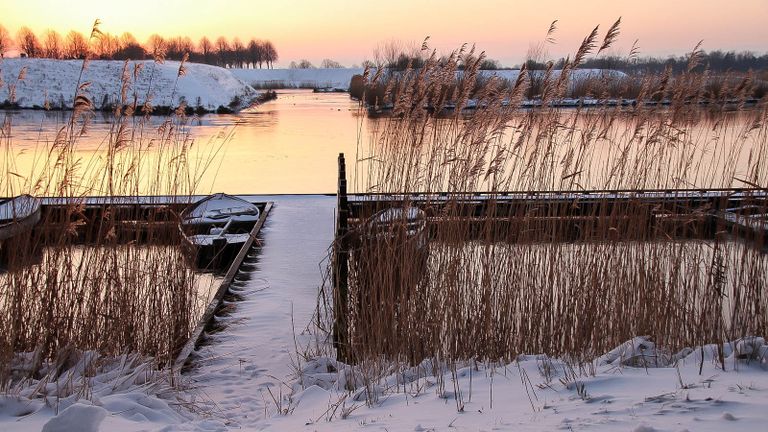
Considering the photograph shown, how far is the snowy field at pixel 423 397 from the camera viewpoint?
2.54 meters

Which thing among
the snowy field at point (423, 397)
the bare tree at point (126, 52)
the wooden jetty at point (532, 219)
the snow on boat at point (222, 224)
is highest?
the bare tree at point (126, 52)

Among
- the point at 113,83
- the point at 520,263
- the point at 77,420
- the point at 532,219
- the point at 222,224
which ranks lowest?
the point at 222,224

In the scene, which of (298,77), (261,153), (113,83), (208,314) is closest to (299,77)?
(298,77)

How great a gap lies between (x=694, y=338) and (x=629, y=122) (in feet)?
5.14

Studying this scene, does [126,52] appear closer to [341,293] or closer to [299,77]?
[341,293]

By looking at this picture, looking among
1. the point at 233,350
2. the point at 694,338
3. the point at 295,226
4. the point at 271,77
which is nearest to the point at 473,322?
the point at 694,338

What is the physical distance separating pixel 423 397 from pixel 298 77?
116433 mm

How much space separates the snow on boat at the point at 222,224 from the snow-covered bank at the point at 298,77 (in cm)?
9077

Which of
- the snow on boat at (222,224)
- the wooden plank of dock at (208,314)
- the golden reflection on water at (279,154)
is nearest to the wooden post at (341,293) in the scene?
the wooden plank of dock at (208,314)

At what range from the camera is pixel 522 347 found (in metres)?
4.06

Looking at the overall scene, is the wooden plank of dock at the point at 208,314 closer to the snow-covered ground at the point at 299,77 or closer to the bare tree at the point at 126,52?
the bare tree at the point at 126,52

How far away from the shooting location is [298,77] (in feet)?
381

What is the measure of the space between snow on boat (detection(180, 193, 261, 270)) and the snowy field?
4.34m

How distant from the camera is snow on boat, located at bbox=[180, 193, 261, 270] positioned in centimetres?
904
